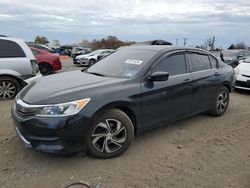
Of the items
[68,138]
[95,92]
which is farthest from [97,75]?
[68,138]

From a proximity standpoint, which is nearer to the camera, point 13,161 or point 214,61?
point 13,161

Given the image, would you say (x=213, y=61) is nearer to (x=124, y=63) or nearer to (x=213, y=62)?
(x=213, y=62)

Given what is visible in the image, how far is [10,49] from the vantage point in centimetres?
764

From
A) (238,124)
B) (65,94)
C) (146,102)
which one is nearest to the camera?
(65,94)

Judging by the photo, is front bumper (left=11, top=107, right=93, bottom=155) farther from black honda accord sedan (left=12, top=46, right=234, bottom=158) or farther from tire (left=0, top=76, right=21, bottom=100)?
tire (left=0, top=76, right=21, bottom=100)

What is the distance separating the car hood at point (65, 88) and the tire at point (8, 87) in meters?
3.32

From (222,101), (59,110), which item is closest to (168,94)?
(59,110)

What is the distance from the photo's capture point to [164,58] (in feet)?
15.8

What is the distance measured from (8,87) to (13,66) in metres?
0.57

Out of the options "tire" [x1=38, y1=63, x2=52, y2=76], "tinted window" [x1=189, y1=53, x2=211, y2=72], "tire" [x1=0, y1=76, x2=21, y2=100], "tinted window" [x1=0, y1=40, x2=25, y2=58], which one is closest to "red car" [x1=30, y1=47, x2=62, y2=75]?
"tire" [x1=38, y1=63, x2=52, y2=76]

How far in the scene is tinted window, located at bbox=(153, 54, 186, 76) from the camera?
4.74 meters

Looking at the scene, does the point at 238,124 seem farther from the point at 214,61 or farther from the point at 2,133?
the point at 2,133

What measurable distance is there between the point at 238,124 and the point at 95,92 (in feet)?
10.9

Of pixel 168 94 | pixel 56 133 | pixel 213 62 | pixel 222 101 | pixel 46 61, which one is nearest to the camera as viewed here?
pixel 56 133
